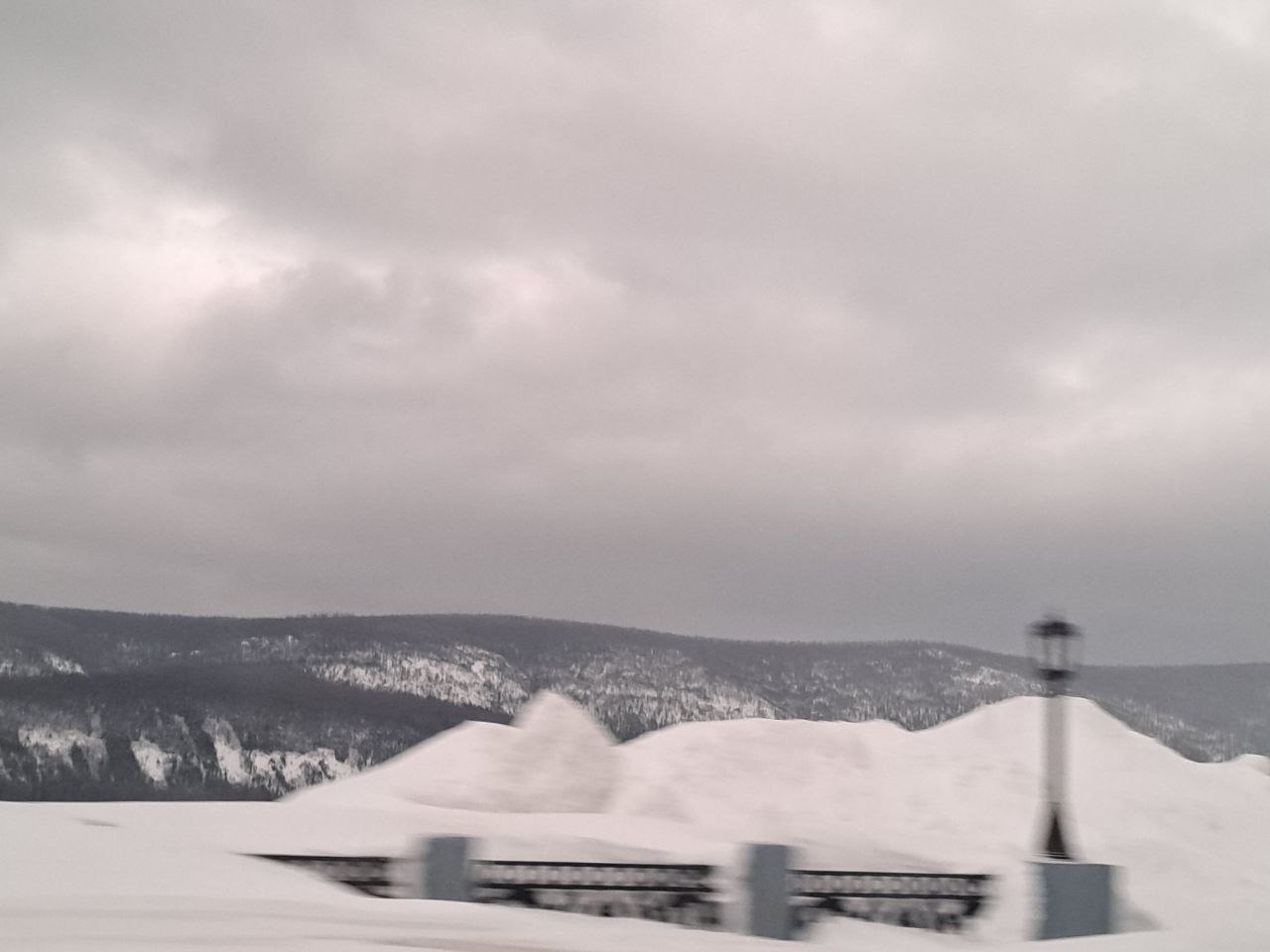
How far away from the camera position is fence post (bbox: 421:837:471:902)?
16.4m

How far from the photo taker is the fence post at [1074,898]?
49.4 feet

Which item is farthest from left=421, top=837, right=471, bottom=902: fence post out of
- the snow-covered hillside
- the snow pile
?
the snow pile

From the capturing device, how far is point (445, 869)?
1650 cm

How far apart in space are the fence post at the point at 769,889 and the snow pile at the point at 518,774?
10447 mm

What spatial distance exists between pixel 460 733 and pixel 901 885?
1527 cm

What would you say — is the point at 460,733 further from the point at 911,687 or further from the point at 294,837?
the point at 911,687

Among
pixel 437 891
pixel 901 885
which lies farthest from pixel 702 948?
pixel 901 885

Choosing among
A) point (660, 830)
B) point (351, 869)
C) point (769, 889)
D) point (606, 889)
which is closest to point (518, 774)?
point (660, 830)

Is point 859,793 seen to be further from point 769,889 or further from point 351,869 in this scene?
point 351,869

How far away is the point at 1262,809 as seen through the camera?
3103 centimetres

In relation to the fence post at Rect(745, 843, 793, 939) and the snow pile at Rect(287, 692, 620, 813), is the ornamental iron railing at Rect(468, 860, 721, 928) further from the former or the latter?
the snow pile at Rect(287, 692, 620, 813)

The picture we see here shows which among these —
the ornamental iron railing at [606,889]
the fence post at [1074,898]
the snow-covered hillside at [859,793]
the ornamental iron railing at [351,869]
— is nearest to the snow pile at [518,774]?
the snow-covered hillside at [859,793]

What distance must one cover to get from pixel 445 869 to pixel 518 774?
1127cm

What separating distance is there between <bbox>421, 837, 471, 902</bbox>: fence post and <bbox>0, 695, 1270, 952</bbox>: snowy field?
347 mm
